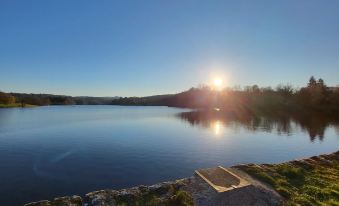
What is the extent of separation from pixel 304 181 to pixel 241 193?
824cm

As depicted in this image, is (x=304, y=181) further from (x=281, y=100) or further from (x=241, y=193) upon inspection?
(x=281, y=100)

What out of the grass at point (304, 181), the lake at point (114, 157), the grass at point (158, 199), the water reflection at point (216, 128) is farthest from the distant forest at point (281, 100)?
the grass at point (158, 199)

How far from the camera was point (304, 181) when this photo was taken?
18.9 metres

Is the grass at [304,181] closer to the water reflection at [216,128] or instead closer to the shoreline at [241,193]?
the shoreline at [241,193]

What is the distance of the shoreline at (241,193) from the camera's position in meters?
13.5

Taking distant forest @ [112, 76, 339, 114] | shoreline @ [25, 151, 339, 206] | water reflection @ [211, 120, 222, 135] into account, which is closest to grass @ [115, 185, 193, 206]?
shoreline @ [25, 151, 339, 206]

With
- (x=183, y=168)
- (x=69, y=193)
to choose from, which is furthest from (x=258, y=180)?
(x=69, y=193)

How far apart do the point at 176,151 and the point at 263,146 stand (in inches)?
551

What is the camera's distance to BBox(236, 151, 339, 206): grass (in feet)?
49.8

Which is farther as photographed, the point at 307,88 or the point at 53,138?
the point at 307,88

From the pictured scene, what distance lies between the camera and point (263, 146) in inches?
1561

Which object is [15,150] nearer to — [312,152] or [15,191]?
[15,191]

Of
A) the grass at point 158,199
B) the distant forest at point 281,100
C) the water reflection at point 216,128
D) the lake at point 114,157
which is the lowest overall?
the lake at point 114,157

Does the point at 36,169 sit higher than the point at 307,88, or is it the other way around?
the point at 307,88
